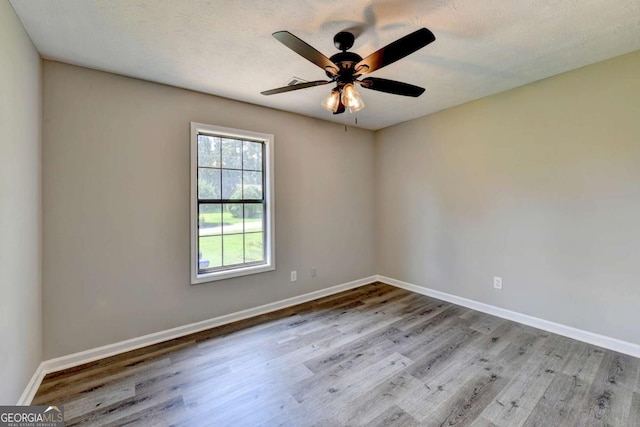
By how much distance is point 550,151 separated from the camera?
2.66 metres

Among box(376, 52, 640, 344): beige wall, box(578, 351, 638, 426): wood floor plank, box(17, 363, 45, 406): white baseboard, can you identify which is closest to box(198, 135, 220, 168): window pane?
box(17, 363, 45, 406): white baseboard

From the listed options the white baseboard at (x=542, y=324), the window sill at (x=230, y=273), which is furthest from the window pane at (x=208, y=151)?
the white baseboard at (x=542, y=324)

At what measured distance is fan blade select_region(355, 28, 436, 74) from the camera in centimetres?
139

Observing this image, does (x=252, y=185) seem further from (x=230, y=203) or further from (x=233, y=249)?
(x=233, y=249)

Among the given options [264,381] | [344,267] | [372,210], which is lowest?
[264,381]

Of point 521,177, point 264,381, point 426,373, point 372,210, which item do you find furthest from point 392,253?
point 264,381

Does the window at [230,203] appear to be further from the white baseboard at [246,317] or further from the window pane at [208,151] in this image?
the white baseboard at [246,317]

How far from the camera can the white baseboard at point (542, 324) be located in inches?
90.4

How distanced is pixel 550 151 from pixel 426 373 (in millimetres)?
2414

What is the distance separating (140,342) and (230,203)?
5.15 feet

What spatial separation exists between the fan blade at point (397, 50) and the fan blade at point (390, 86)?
88 mm

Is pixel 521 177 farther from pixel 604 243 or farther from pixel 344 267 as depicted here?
pixel 344 267

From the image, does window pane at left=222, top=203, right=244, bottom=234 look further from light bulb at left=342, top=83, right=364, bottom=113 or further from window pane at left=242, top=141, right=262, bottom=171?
light bulb at left=342, top=83, right=364, bottom=113

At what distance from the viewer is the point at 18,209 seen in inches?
67.4
